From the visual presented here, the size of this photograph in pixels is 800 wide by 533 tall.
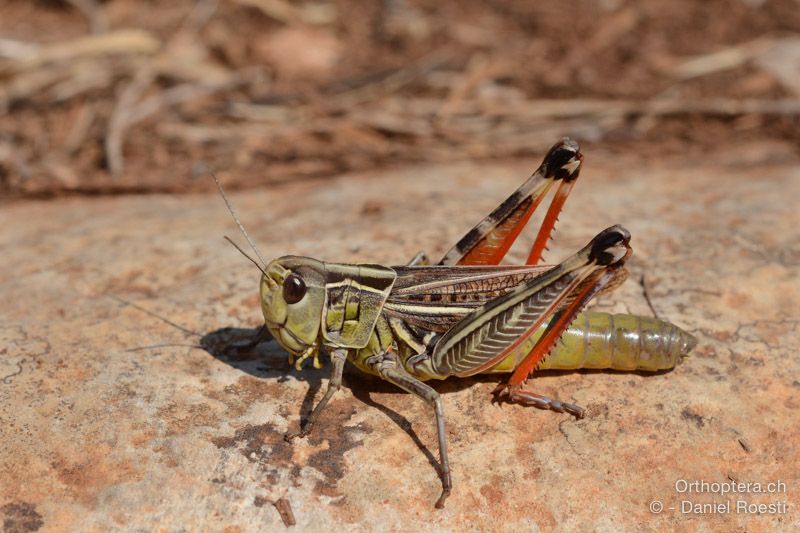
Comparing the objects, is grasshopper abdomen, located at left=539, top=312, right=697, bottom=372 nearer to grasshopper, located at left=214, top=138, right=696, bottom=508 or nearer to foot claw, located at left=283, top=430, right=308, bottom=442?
grasshopper, located at left=214, top=138, right=696, bottom=508

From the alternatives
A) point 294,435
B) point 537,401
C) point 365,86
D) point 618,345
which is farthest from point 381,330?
point 365,86

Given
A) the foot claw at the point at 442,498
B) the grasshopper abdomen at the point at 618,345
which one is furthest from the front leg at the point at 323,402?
the grasshopper abdomen at the point at 618,345

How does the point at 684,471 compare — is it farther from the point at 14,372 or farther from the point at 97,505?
the point at 14,372

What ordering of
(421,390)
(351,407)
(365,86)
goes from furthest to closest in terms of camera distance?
(365,86) → (351,407) → (421,390)

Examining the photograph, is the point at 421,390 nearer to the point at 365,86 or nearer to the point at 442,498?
the point at 442,498

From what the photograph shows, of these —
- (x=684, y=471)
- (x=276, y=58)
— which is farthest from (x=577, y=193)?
(x=276, y=58)

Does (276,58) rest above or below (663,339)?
below
